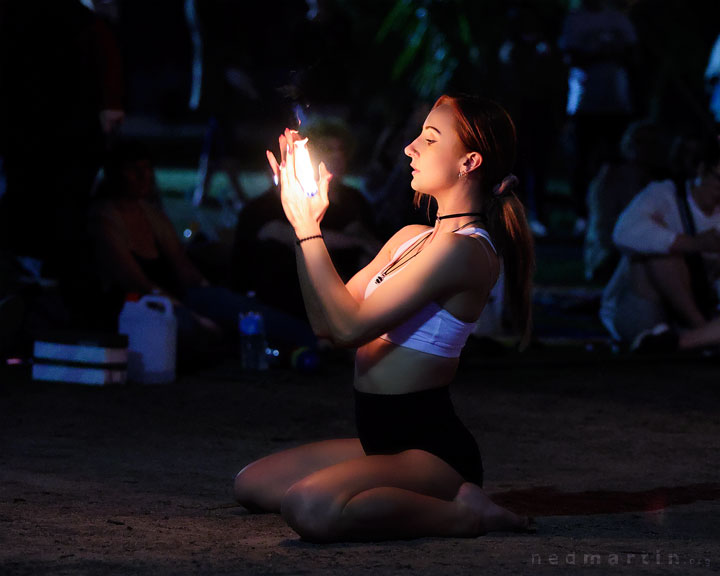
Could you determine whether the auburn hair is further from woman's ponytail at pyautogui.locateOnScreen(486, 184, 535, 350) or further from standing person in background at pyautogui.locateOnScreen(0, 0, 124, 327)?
standing person in background at pyautogui.locateOnScreen(0, 0, 124, 327)

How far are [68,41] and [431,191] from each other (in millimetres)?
4033

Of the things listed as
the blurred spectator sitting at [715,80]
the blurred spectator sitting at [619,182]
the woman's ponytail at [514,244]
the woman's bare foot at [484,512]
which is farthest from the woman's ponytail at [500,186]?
the blurred spectator sitting at [715,80]

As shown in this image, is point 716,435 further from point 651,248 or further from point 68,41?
point 68,41

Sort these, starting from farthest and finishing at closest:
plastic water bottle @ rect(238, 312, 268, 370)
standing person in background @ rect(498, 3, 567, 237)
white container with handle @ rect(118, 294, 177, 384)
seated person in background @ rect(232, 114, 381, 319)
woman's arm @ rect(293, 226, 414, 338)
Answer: standing person in background @ rect(498, 3, 567, 237)
seated person in background @ rect(232, 114, 381, 319)
plastic water bottle @ rect(238, 312, 268, 370)
white container with handle @ rect(118, 294, 177, 384)
woman's arm @ rect(293, 226, 414, 338)

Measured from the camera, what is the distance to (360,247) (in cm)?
785

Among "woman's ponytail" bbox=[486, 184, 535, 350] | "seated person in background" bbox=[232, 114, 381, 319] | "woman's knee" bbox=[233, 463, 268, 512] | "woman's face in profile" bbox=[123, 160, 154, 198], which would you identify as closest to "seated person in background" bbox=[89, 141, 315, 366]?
"woman's face in profile" bbox=[123, 160, 154, 198]

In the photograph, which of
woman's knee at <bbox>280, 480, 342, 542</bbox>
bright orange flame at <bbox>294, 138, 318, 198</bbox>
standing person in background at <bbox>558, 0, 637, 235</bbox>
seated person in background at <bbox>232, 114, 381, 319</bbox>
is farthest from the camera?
standing person in background at <bbox>558, 0, 637, 235</bbox>

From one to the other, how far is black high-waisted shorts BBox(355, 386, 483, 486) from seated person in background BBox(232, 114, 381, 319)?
11.7 feet

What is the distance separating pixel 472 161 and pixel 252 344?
332 centimetres

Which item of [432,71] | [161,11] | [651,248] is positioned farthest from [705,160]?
[161,11]

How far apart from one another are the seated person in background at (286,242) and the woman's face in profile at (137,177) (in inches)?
23.5

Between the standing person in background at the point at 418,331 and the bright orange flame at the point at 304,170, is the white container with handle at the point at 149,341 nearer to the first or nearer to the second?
the standing person in background at the point at 418,331

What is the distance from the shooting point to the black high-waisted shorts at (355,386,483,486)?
161 inches

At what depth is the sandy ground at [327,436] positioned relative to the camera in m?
3.76
